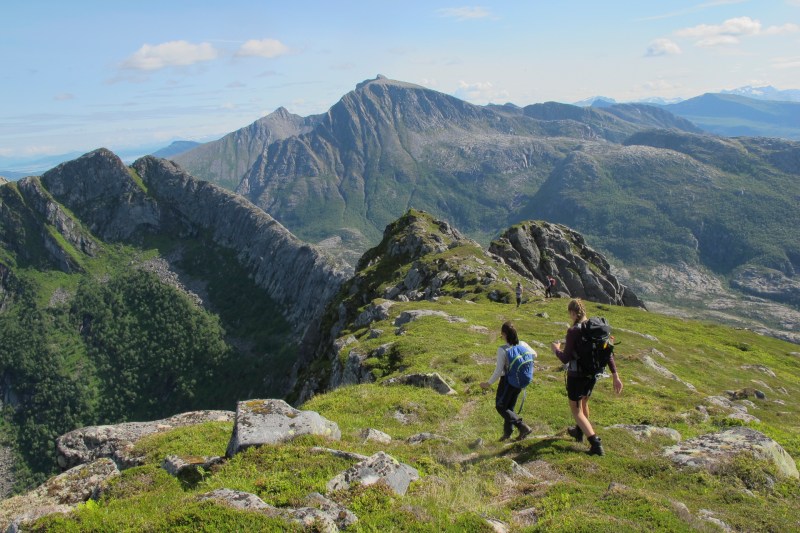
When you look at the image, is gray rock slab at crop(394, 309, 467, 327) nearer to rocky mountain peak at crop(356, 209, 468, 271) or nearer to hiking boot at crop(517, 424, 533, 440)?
hiking boot at crop(517, 424, 533, 440)

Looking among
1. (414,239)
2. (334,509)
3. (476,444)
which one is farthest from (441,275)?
(334,509)

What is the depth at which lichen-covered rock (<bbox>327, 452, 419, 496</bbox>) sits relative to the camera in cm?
1305

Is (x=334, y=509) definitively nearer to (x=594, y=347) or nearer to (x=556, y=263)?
(x=594, y=347)

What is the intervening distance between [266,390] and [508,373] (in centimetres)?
17867

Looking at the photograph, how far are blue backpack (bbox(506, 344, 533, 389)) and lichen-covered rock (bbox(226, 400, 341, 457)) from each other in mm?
7279

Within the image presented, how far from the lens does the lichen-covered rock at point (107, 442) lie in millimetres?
19906

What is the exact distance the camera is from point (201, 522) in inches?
406

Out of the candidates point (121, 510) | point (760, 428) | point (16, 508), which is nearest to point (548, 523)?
point (121, 510)

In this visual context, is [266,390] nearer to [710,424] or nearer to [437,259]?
[437,259]

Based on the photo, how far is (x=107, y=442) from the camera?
21.2 meters

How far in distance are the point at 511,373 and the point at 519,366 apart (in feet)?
1.56

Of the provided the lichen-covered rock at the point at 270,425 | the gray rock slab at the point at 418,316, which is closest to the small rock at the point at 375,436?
the lichen-covered rock at the point at 270,425

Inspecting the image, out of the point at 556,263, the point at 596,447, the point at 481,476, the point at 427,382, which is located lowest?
the point at 556,263

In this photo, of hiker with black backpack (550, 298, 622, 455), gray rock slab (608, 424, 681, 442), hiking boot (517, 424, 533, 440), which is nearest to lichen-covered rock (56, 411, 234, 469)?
hiking boot (517, 424, 533, 440)
